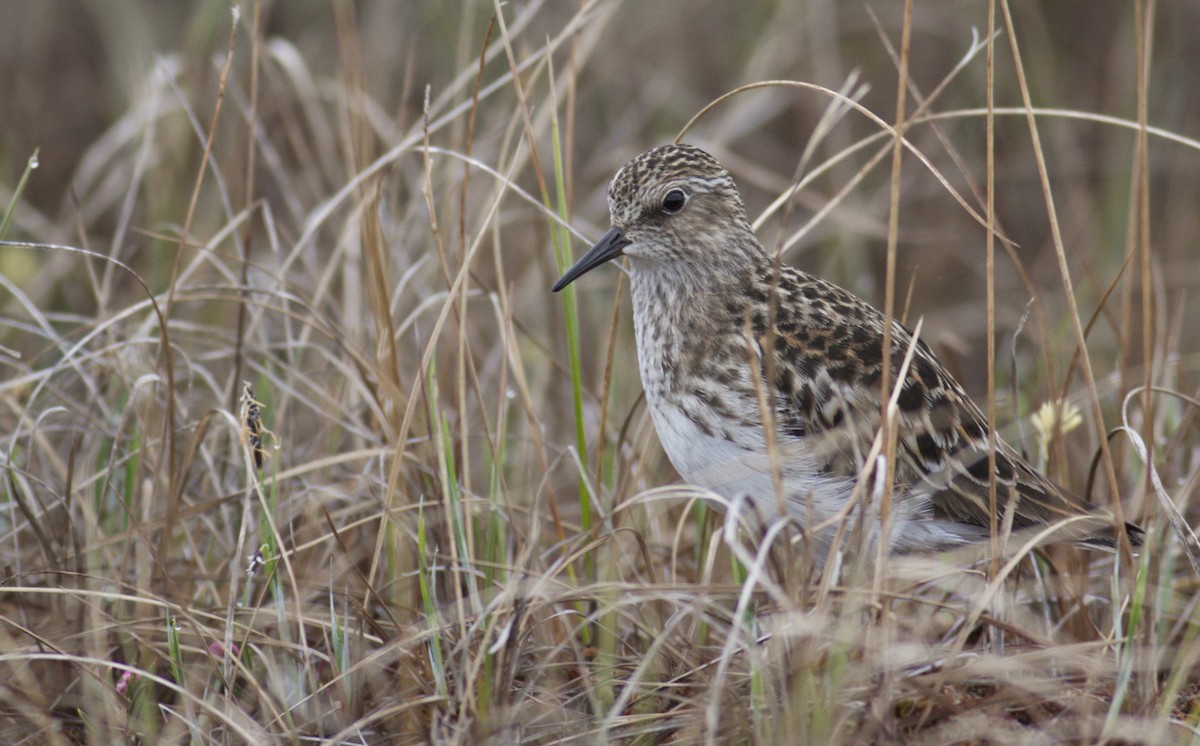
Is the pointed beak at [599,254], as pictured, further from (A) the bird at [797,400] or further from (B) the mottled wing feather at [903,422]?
(B) the mottled wing feather at [903,422]

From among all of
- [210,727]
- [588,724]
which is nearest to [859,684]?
[588,724]

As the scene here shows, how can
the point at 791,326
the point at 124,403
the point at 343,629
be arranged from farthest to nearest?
the point at 124,403 → the point at 791,326 → the point at 343,629

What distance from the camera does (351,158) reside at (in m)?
4.68

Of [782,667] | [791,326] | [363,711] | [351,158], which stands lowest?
[363,711]

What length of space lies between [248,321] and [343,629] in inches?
90.9

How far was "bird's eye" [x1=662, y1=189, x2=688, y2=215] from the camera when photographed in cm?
405

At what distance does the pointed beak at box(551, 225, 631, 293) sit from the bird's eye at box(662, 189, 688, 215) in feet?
0.48

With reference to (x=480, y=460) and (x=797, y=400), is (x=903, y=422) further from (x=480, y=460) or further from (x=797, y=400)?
(x=480, y=460)

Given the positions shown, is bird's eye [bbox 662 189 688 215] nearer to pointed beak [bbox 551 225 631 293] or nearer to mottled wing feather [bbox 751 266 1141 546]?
pointed beak [bbox 551 225 631 293]

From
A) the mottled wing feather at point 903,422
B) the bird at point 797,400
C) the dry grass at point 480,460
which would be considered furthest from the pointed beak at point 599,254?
the mottled wing feather at point 903,422

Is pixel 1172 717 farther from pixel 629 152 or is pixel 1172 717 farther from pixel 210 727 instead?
pixel 629 152

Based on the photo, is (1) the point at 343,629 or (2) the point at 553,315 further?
(2) the point at 553,315

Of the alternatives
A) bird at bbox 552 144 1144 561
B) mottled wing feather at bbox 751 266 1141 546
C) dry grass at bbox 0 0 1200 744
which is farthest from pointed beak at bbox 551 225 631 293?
mottled wing feather at bbox 751 266 1141 546

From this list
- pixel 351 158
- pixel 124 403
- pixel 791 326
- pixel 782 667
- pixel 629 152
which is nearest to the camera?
pixel 782 667
